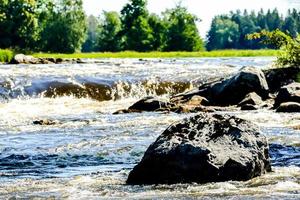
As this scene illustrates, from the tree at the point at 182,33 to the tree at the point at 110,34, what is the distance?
8.27m

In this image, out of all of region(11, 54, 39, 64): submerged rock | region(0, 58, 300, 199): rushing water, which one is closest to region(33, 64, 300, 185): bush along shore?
region(0, 58, 300, 199): rushing water

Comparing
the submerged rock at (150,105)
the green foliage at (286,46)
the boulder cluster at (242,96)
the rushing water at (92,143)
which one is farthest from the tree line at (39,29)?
the submerged rock at (150,105)

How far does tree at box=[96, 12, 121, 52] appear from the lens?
9819 cm

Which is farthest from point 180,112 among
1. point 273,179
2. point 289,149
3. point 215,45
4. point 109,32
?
point 215,45

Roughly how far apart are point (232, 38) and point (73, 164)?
188545 millimetres

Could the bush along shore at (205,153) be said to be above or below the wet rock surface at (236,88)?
above

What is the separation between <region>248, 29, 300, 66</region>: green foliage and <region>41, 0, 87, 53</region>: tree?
2638 inches

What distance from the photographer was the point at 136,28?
96.8 m

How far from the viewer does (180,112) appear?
20609 mm

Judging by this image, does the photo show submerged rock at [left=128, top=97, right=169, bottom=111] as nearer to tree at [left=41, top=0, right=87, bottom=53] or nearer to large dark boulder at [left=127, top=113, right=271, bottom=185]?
large dark boulder at [left=127, top=113, right=271, bottom=185]

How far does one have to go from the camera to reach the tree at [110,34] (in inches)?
3866

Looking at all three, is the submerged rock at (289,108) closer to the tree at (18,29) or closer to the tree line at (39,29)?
the tree line at (39,29)

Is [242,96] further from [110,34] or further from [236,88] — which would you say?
[110,34]

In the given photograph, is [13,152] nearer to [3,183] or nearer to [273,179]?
[3,183]
